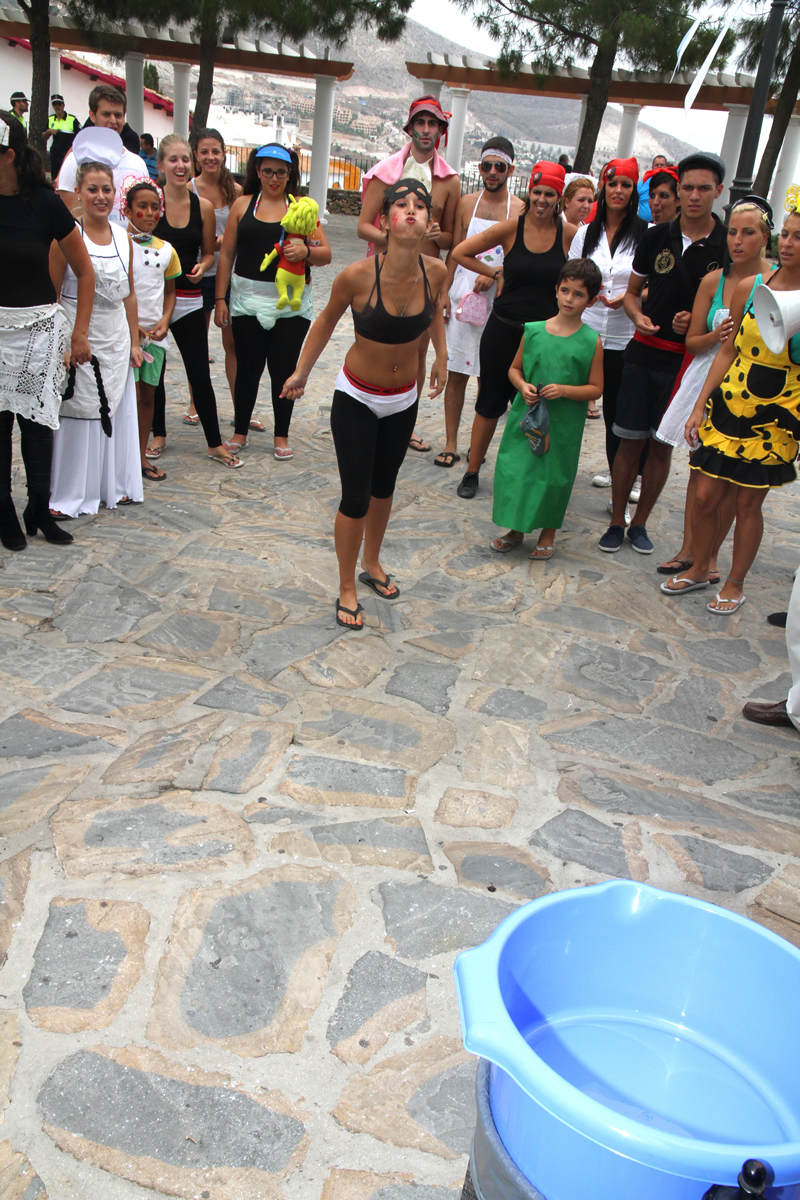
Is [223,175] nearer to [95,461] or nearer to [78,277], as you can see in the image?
→ [78,277]

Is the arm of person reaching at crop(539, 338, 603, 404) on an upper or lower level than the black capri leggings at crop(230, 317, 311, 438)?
upper

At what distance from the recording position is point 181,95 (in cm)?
2688

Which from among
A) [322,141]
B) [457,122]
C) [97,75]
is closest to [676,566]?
[322,141]

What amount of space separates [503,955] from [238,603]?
10.5 feet

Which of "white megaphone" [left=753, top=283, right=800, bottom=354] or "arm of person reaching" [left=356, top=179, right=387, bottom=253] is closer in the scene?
"white megaphone" [left=753, top=283, right=800, bottom=354]

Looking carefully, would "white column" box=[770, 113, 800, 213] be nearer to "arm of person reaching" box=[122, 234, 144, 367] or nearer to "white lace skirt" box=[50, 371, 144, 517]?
"arm of person reaching" box=[122, 234, 144, 367]

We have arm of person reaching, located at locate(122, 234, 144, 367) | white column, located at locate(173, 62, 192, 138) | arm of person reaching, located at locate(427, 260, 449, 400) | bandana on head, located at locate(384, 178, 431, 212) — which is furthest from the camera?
white column, located at locate(173, 62, 192, 138)

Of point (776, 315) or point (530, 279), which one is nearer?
point (776, 315)

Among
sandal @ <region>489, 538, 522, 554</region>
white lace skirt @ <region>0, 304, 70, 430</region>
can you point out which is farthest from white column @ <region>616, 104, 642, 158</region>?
white lace skirt @ <region>0, 304, 70, 430</region>

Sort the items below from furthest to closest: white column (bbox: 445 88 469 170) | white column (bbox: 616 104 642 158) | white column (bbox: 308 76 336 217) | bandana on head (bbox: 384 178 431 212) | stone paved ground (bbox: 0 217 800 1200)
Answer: white column (bbox: 445 88 469 170) < white column (bbox: 308 76 336 217) < white column (bbox: 616 104 642 158) < bandana on head (bbox: 384 178 431 212) < stone paved ground (bbox: 0 217 800 1200)

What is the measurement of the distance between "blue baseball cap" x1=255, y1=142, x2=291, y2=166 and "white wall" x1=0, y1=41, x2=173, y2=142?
102ft

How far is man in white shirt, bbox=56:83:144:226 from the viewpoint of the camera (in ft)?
17.3

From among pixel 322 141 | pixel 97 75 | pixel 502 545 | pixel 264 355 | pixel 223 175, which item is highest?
pixel 97 75

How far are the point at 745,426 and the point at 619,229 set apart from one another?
1.94 meters
